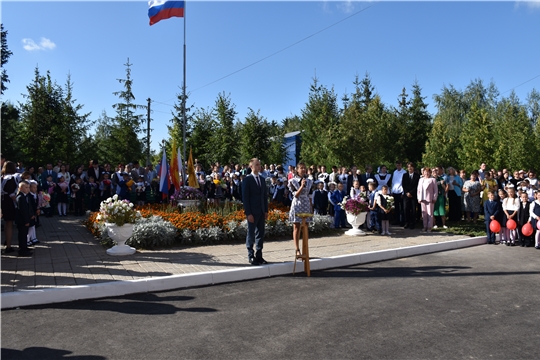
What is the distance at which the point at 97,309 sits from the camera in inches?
213

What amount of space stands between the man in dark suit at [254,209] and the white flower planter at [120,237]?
102 inches

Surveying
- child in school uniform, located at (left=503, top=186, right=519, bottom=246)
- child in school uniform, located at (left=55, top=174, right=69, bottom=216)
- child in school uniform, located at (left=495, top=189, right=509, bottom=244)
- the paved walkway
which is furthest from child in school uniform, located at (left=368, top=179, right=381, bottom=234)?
child in school uniform, located at (left=55, top=174, right=69, bottom=216)

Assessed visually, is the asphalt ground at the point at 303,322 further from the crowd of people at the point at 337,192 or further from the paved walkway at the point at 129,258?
the crowd of people at the point at 337,192

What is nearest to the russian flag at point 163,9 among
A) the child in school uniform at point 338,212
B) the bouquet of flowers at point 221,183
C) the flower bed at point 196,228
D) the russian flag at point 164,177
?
the russian flag at point 164,177

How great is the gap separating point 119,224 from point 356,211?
5991 millimetres

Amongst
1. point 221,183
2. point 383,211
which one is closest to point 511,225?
point 383,211

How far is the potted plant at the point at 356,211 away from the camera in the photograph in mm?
11156

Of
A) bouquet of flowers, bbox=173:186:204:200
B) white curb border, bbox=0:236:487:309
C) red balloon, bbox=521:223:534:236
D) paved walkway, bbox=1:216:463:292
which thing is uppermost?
bouquet of flowers, bbox=173:186:204:200

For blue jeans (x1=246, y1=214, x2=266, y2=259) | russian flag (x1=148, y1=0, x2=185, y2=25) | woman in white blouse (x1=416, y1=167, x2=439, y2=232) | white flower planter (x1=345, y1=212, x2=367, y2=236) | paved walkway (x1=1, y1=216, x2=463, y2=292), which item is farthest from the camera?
russian flag (x1=148, y1=0, x2=185, y2=25)

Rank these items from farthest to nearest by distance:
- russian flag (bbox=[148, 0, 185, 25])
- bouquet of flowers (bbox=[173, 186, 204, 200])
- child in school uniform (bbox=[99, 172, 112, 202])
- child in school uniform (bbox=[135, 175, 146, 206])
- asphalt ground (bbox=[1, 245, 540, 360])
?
1. child in school uniform (bbox=[135, 175, 146, 206])
2. russian flag (bbox=[148, 0, 185, 25])
3. child in school uniform (bbox=[99, 172, 112, 202])
4. bouquet of flowers (bbox=[173, 186, 204, 200])
5. asphalt ground (bbox=[1, 245, 540, 360])

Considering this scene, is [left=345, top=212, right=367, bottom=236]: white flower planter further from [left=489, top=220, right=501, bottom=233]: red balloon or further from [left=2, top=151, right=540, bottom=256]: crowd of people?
[left=489, top=220, right=501, bottom=233]: red balloon

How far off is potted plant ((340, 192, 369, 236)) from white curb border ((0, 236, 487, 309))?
2.28 meters

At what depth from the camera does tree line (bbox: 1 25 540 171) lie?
19.8 metres

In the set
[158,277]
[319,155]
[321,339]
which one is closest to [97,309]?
[158,277]
